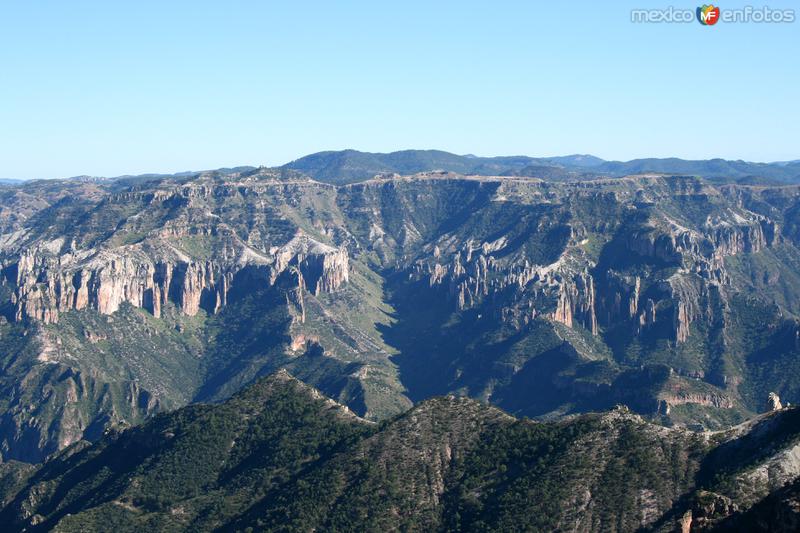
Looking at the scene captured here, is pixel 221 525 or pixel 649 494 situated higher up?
pixel 649 494

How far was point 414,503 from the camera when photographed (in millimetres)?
176250

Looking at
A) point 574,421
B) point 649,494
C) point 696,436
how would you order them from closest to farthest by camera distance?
point 649,494, point 696,436, point 574,421

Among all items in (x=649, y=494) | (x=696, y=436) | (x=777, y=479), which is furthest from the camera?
(x=696, y=436)

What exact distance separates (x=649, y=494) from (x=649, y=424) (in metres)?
21.7

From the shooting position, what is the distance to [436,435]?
7628 inches

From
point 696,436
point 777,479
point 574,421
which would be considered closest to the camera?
point 777,479

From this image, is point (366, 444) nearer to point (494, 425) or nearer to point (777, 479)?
point (494, 425)

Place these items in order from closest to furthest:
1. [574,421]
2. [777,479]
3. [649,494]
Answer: [777,479] < [649,494] < [574,421]

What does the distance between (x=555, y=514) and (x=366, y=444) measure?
47.0m

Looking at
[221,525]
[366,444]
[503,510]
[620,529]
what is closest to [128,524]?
[221,525]

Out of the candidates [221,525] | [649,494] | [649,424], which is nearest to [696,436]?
[649,424]

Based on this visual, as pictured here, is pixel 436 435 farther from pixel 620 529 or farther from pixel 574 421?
pixel 620 529

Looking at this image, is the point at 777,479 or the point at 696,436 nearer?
the point at 777,479

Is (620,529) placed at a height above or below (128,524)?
above
